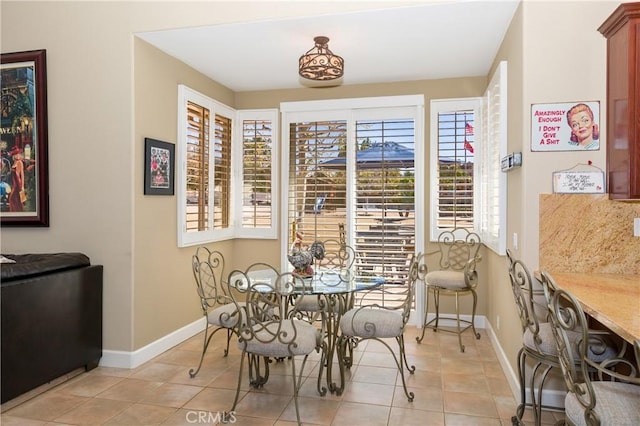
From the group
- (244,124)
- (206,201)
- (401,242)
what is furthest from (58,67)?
(401,242)

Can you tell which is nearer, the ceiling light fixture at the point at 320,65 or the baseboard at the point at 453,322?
the ceiling light fixture at the point at 320,65

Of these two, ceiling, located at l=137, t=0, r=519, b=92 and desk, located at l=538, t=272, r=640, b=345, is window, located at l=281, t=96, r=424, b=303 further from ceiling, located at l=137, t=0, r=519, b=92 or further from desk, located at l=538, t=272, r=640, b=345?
desk, located at l=538, t=272, r=640, b=345

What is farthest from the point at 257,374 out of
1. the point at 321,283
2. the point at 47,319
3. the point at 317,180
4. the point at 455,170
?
the point at 455,170

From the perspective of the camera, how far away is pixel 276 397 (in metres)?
2.96

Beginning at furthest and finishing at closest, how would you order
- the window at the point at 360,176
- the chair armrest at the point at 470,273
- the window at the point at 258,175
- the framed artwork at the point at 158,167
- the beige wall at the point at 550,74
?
the window at the point at 258,175
the window at the point at 360,176
the chair armrest at the point at 470,273
the framed artwork at the point at 158,167
the beige wall at the point at 550,74

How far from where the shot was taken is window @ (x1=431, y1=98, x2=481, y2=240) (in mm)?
4551

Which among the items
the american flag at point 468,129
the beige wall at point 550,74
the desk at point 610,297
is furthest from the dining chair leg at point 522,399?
the american flag at point 468,129

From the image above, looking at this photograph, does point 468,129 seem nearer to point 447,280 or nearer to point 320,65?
point 447,280

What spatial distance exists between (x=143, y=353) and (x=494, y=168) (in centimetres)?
331

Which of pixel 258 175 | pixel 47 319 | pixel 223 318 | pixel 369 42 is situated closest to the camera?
pixel 47 319

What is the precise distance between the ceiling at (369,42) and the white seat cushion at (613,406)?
7.89ft

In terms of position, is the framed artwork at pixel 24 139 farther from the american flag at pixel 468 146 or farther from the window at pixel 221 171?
the american flag at pixel 468 146

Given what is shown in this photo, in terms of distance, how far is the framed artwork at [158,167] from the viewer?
3582 mm

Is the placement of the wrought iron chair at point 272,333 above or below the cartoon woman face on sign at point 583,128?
below
